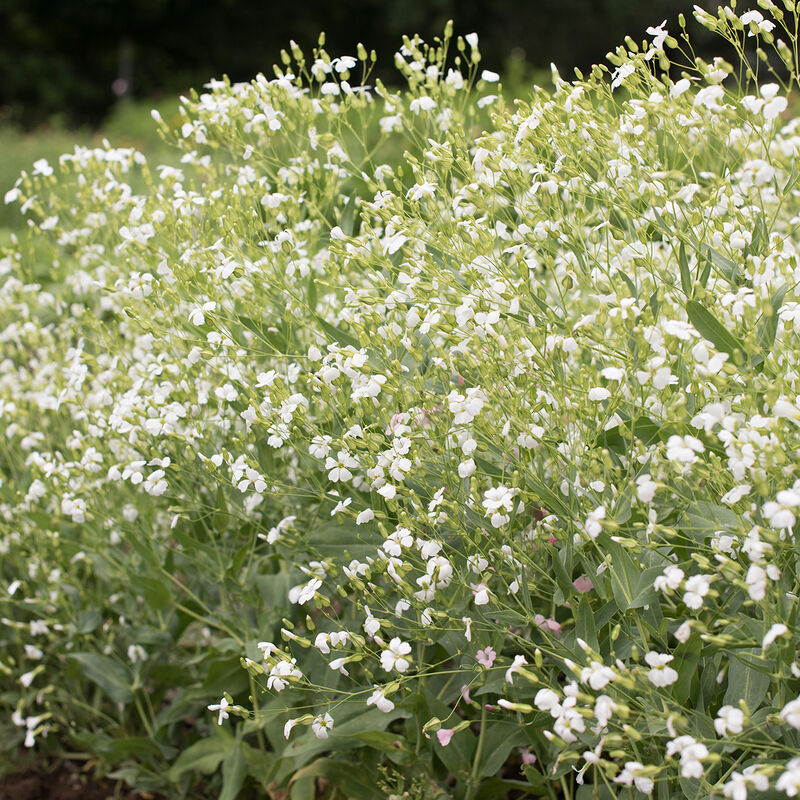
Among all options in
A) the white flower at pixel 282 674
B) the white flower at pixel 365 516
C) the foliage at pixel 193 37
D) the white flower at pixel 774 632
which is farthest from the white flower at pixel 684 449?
the foliage at pixel 193 37

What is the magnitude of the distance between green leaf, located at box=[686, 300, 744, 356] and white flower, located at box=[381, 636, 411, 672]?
2.59 ft

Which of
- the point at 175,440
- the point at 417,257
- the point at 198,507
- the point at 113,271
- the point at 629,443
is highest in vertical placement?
the point at 113,271

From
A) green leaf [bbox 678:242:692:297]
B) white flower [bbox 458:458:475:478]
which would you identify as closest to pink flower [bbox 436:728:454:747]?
white flower [bbox 458:458:475:478]

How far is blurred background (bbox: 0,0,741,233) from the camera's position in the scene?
67.2 ft

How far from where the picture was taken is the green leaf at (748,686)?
164 cm

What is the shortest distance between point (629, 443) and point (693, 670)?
450 millimetres

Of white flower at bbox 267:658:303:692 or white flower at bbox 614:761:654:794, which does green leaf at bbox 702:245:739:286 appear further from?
white flower at bbox 267:658:303:692

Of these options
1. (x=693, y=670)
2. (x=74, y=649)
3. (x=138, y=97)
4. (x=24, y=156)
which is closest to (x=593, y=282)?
(x=693, y=670)

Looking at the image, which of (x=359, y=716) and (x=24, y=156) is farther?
(x=24, y=156)

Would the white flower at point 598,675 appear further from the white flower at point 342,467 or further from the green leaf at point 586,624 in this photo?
the white flower at point 342,467

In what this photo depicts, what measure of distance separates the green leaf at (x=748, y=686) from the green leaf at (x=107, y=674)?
170 cm

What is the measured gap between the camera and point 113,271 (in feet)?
9.78

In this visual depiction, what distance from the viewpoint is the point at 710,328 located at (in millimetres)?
1720

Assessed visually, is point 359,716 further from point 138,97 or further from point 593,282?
point 138,97
